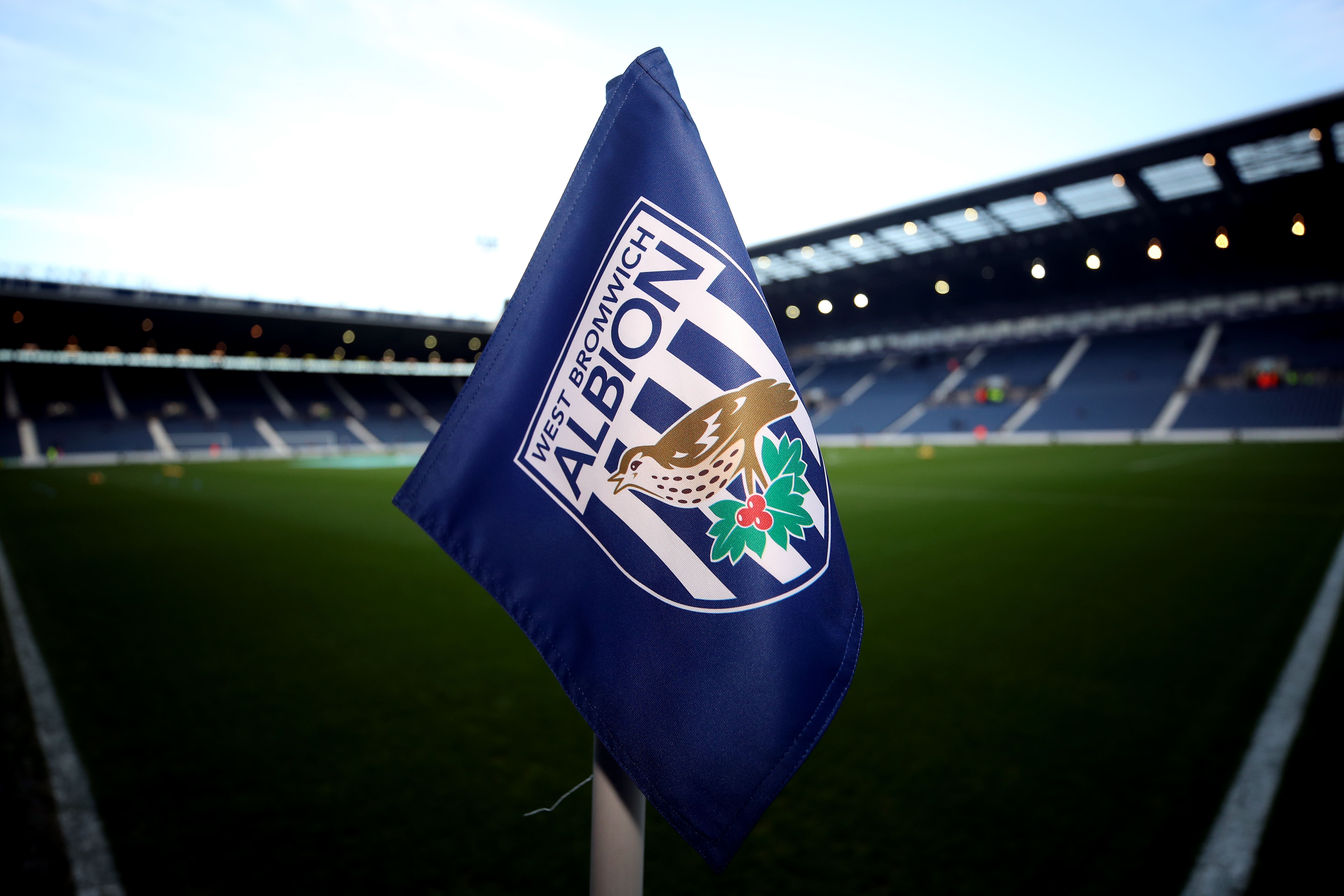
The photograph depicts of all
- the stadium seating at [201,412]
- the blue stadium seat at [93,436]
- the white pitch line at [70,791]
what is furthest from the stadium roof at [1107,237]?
the blue stadium seat at [93,436]

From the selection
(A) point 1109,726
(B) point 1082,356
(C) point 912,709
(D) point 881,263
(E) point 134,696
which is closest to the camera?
(A) point 1109,726

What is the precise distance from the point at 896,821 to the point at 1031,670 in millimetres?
1934

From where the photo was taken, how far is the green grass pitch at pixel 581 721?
2.29 meters

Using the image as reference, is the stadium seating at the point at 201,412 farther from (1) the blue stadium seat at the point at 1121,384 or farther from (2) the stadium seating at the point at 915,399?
(1) the blue stadium seat at the point at 1121,384

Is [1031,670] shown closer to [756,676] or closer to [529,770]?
[529,770]

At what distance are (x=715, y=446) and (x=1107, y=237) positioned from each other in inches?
1332

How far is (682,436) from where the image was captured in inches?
32.6

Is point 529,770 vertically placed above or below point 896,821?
below

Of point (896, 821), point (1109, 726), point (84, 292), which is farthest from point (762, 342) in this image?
point (84, 292)

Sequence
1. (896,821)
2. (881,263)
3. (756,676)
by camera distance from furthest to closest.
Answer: (881,263)
(896,821)
(756,676)

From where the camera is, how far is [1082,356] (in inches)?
1570

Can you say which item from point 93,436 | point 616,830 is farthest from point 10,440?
→ point 616,830

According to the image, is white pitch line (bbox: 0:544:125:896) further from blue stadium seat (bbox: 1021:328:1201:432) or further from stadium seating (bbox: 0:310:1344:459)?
→ blue stadium seat (bbox: 1021:328:1201:432)

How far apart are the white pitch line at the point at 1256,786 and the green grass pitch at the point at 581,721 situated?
6cm
